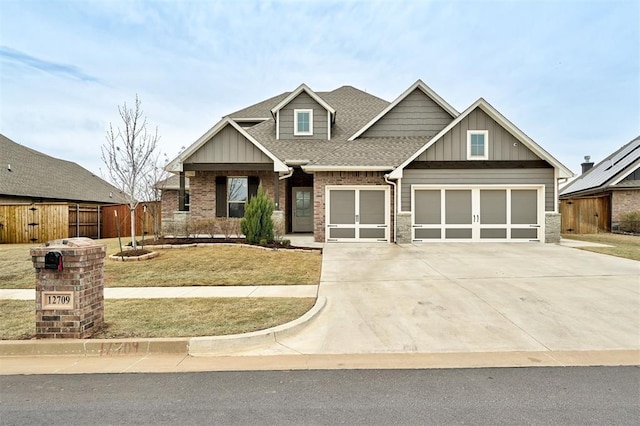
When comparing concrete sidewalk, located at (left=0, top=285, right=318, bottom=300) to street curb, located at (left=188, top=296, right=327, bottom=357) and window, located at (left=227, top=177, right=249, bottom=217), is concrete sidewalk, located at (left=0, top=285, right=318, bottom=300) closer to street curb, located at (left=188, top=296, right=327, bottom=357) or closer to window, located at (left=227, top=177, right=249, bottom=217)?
street curb, located at (left=188, top=296, right=327, bottom=357)

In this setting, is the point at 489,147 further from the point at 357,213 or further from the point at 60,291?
the point at 60,291

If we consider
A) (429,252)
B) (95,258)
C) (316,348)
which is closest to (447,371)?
(316,348)

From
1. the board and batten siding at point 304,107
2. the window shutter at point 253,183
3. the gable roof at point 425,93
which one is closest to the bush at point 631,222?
the gable roof at point 425,93

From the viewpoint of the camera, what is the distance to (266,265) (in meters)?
10.6

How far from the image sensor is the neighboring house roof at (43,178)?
2388 cm

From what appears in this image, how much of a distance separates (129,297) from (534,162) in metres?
15.0

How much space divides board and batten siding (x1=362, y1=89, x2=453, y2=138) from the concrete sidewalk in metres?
11.7

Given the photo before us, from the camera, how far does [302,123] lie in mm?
18688

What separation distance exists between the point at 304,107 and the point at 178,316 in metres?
14.3

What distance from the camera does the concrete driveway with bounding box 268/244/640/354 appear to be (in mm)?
5324

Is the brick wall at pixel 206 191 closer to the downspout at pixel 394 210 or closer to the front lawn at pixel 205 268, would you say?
the front lawn at pixel 205 268

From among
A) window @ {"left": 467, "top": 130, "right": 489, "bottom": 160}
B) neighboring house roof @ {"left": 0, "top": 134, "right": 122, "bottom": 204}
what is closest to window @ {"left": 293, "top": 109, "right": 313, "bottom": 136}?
window @ {"left": 467, "top": 130, "right": 489, "bottom": 160}

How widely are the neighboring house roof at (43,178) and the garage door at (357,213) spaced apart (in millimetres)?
13255

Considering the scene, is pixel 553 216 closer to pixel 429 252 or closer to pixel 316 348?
pixel 429 252
